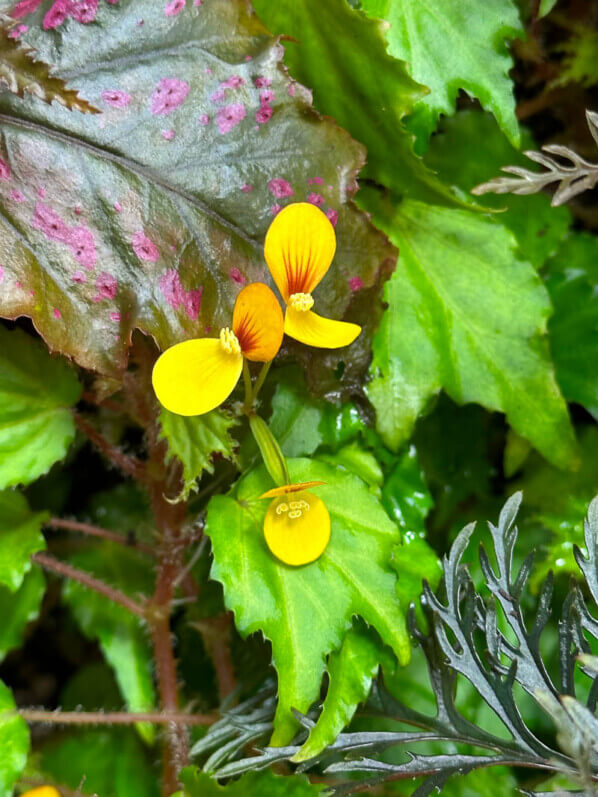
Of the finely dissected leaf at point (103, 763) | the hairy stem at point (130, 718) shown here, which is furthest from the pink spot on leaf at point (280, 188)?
the finely dissected leaf at point (103, 763)

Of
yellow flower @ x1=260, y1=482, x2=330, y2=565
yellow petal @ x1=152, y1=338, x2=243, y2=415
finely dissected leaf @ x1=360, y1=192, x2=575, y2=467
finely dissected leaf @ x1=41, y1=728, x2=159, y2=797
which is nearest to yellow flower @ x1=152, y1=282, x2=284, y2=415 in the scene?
yellow petal @ x1=152, y1=338, x2=243, y2=415

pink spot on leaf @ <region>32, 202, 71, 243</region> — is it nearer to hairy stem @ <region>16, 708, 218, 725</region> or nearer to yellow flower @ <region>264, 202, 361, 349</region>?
yellow flower @ <region>264, 202, 361, 349</region>

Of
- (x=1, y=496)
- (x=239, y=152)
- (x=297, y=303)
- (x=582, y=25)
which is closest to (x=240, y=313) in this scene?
(x=297, y=303)

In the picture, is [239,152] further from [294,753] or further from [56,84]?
[294,753]

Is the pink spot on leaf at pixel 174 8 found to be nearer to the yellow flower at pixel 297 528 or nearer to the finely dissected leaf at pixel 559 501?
the yellow flower at pixel 297 528

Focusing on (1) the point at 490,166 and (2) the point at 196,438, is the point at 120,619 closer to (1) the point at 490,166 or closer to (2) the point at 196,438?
(2) the point at 196,438

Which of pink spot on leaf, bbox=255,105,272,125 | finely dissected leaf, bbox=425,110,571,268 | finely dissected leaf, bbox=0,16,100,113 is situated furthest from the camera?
finely dissected leaf, bbox=425,110,571,268
